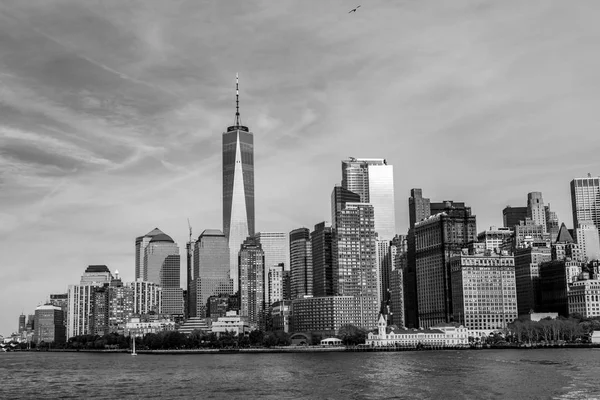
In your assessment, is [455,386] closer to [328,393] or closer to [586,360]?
[328,393]

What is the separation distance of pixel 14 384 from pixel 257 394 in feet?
159

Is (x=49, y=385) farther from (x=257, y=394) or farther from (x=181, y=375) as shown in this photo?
(x=257, y=394)

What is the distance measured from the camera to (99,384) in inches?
5212

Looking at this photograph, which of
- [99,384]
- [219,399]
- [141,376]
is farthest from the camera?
[141,376]

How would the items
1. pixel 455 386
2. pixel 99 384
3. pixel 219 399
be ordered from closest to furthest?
pixel 219 399 → pixel 455 386 → pixel 99 384

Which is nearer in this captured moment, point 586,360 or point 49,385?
point 49,385

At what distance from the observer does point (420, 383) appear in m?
122

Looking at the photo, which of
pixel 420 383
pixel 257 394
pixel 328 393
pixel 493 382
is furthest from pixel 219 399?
pixel 493 382

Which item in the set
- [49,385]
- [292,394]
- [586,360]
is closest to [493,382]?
[292,394]

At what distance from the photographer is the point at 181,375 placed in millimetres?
149750

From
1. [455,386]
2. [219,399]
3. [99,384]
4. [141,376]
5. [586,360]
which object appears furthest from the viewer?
[586,360]

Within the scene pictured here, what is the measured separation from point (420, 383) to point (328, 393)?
18.2 metres

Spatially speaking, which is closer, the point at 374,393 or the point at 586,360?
the point at 374,393

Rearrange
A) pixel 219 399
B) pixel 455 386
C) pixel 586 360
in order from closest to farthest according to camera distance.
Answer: pixel 219 399
pixel 455 386
pixel 586 360
